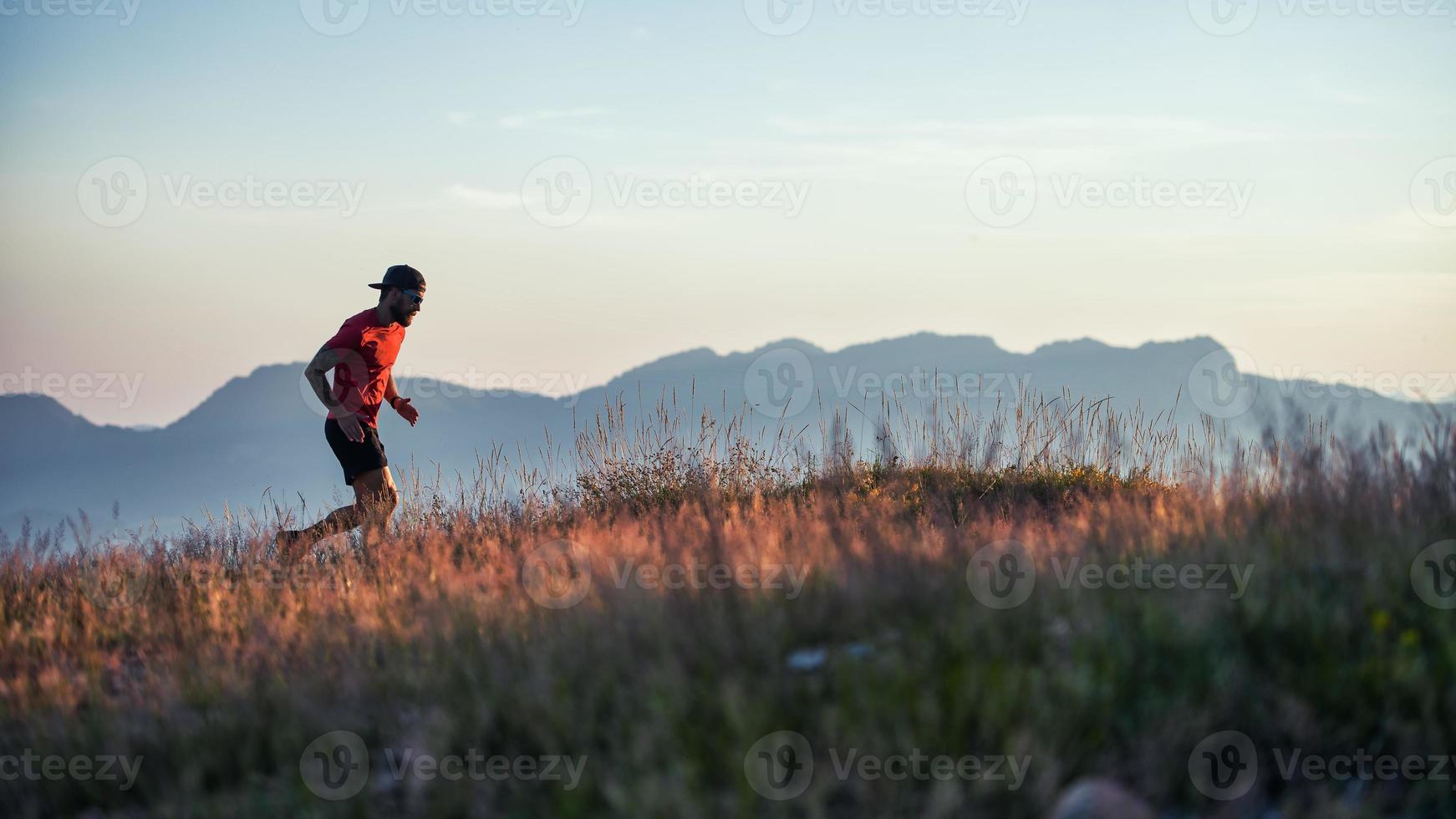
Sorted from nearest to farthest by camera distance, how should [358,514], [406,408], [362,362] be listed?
1. [362,362]
2. [358,514]
3. [406,408]

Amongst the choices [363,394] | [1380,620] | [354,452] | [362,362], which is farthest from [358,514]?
[1380,620]

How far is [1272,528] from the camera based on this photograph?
5277 mm

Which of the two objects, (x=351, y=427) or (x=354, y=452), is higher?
(x=351, y=427)

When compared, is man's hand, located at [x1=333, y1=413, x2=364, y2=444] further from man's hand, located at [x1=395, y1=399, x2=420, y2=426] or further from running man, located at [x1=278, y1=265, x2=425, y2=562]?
man's hand, located at [x1=395, y1=399, x2=420, y2=426]

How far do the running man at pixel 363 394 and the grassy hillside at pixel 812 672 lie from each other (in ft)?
5.85

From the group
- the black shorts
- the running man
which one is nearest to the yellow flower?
the running man

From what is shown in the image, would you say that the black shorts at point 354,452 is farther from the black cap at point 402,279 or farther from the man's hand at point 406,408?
the black cap at point 402,279

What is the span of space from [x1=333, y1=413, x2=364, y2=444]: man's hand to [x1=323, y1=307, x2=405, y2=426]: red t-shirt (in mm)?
186

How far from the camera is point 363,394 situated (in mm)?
8633

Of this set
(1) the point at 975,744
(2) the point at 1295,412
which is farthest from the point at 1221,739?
(2) the point at 1295,412

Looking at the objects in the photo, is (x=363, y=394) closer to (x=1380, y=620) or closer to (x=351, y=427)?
(x=351, y=427)

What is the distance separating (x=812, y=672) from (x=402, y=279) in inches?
247

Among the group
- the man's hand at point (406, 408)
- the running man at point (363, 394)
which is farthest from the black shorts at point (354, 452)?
the man's hand at point (406, 408)

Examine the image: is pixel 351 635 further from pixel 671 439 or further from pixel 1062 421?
pixel 1062 421
